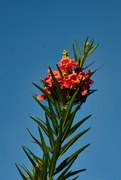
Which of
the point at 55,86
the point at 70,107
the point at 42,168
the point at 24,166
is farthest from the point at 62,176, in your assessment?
the point at 55,86

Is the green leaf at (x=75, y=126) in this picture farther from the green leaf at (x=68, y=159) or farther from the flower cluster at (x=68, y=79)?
the flower cluster at (x=68, y=79)

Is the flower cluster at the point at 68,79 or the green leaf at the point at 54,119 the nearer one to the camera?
the green leaf at the point at 54,119

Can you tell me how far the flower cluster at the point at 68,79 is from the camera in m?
3.48

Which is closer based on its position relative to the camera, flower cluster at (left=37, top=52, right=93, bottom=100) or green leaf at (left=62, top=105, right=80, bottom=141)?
green leaf at (left=62, top=105, right=80, bottom=141)

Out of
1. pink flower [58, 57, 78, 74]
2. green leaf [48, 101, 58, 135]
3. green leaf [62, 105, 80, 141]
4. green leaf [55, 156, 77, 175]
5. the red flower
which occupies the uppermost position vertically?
pink flower [58, 57, 78, 74]

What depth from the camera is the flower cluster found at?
3477 millimetres

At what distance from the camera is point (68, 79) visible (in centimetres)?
347

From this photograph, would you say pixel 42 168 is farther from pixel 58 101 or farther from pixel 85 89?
pixel 85 89

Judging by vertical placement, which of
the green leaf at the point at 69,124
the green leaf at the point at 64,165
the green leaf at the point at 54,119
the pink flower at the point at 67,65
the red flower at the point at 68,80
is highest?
the pink flower at the point at 67,65

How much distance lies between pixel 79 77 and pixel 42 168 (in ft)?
3.66

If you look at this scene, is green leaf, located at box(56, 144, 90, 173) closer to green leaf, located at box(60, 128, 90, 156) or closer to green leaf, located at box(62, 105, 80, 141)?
green leaf, located at box(60, 128, 90, 156)

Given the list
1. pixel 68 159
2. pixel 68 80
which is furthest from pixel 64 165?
pixel 68 80

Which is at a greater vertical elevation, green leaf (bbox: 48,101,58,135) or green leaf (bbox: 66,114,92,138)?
green leaf (bbox: 48,101,58,135)

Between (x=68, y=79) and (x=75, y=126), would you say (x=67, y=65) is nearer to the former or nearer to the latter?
(x=68, y=79)
